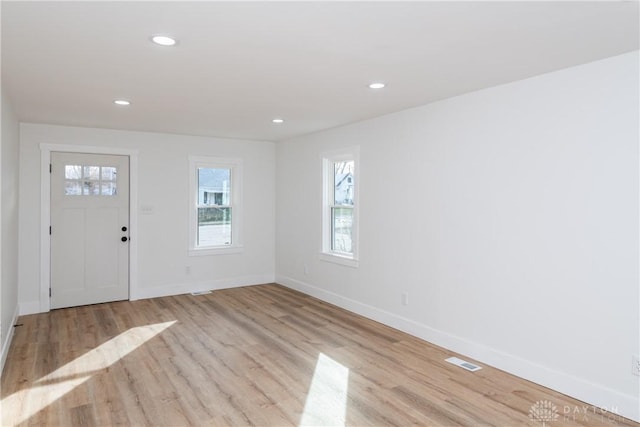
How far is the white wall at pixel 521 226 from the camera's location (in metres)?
2.77

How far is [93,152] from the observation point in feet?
18.3

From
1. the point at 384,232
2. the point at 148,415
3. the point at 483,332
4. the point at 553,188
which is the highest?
the point at 553,188

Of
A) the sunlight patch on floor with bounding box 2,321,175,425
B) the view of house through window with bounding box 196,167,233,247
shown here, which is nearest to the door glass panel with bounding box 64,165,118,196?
the view of house through window with bounding box 196,167,233,247

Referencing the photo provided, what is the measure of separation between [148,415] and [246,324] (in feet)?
6.65

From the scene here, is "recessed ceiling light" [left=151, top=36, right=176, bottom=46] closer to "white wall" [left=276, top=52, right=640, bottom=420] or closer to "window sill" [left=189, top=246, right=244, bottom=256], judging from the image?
"white wall" [left=276, top=52, right=640, bottom=420]

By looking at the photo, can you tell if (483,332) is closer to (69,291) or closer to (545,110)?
(545,110)

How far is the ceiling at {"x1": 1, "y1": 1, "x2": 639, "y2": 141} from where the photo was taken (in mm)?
2109

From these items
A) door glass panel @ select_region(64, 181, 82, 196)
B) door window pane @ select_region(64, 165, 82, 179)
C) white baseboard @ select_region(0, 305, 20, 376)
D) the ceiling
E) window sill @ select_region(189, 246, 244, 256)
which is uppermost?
the ceiling

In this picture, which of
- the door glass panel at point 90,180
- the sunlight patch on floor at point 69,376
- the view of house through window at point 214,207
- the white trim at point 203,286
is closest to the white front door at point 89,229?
the door glass panel at point 90,180

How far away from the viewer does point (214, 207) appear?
6582mm

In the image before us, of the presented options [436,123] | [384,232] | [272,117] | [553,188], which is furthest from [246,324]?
[553,188]

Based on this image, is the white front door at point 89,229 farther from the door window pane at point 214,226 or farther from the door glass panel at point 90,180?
the door window pane at point 214,226

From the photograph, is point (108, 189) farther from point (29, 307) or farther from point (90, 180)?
point (29, 307)

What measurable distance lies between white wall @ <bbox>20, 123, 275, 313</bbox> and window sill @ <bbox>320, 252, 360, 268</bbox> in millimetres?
1569
